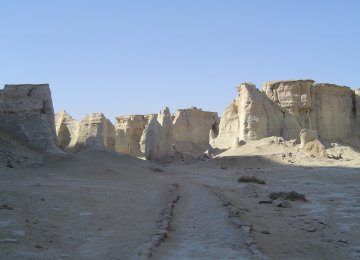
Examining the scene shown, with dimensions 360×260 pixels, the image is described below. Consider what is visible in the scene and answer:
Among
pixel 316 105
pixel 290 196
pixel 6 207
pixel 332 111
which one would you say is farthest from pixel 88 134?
pixel 332 111

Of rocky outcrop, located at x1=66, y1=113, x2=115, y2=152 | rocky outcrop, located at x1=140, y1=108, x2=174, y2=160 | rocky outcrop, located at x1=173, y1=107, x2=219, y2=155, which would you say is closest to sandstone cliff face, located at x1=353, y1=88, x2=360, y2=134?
rocky outcrop, located at x1=173, y1=107, x2=219, y2=155

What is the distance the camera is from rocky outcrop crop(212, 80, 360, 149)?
39.2 m

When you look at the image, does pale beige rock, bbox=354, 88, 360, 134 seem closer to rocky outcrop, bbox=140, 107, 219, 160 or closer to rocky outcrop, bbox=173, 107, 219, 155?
rocky outcrop, bbox=140, 107, 219, 160

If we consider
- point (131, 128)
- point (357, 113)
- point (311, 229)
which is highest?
point (357, 113)

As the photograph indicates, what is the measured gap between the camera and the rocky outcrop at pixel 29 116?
954 inches

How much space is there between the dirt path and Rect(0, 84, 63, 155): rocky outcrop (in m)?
15.0

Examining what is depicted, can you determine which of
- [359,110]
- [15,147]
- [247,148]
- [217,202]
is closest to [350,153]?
[247,148]

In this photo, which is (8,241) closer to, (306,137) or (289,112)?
(306,137)

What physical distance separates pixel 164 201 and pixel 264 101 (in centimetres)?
2931

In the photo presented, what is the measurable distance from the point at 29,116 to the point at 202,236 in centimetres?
1952

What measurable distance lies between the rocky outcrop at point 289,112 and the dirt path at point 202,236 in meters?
28.7

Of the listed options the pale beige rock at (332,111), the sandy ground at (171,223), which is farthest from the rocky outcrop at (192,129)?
the sandy ground at (171,223)

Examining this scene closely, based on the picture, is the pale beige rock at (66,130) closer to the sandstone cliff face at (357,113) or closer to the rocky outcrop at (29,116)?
the rocky outcrop at (29,116)

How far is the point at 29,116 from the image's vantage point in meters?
25.1
